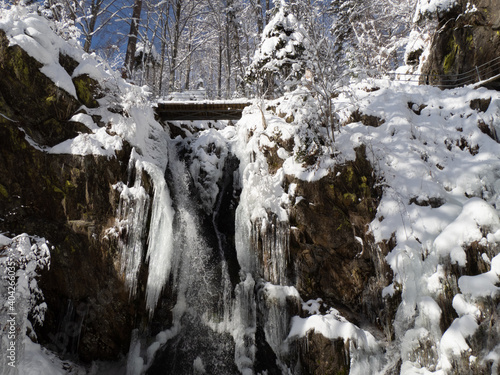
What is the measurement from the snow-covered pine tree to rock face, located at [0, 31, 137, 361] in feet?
24.7

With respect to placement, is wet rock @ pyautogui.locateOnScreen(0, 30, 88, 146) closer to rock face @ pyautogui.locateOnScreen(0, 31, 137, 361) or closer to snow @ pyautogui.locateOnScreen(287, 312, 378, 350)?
rock face @ pyautogui.locateOnScreen(0, 31, 137, 361)

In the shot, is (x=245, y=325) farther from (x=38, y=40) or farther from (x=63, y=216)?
(x=38, y=40)

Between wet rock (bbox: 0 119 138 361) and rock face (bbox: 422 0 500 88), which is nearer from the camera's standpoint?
wet rock (bbox: 0 119 138 361)

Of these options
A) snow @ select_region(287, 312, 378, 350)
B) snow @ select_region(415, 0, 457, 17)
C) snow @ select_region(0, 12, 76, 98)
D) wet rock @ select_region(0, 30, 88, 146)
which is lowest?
snow @ select_region(287, 312, 378, 350)

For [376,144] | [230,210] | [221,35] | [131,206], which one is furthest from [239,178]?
[221,35]

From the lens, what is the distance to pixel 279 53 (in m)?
12.3

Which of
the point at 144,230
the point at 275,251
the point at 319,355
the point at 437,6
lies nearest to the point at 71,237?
the point at 144,230

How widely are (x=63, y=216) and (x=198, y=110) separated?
19.4ft

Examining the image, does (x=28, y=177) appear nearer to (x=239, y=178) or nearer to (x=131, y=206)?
(x=131, y=206)

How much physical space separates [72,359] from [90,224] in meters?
3.37

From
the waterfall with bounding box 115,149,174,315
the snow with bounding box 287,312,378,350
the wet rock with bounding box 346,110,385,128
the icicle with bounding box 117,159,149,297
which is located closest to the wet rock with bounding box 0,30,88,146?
the waterfall with bounding box 115,149,174,315

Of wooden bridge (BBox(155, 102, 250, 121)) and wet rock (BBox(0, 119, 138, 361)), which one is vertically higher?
wooden bridge (BBox(155, 102, 250, 121))

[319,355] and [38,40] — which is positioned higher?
[38,40]

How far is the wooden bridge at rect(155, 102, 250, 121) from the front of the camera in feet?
36.6
